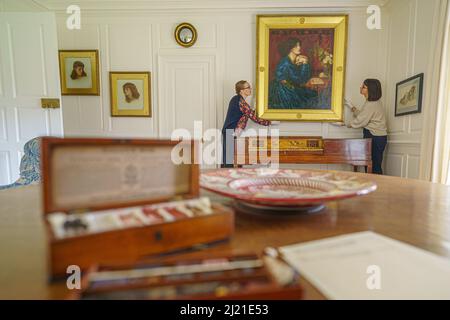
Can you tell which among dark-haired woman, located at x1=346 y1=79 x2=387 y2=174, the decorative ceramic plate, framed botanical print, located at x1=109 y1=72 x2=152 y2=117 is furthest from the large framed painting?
the decorative ceramic plate

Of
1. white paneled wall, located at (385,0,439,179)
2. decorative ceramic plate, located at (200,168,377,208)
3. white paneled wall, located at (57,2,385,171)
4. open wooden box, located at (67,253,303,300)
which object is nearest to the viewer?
open wooden box, located at (67,253,303,300)

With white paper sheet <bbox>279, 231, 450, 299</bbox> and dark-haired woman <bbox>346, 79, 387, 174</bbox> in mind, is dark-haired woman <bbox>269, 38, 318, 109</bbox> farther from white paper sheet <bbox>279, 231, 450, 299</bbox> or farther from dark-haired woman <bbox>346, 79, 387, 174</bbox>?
white paper sheet <bbox>279, 231, 450, 299</bbox>

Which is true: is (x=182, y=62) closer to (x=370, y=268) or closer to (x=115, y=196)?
(x=115, y=196)

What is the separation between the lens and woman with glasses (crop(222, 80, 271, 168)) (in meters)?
3.47

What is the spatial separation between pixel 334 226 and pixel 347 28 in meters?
3.80

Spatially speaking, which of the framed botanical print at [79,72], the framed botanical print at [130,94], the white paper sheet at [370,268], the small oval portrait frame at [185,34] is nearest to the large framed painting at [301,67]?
the small oval portrait frame at [185,34]

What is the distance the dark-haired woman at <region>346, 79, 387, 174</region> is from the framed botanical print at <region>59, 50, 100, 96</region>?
3.74 metres

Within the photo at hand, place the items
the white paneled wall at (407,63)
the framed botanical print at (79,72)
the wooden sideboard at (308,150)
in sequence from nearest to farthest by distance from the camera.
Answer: the white paneled wall at (407,63) < the wooden sideboard at (308,150) < the framed botanical print at (79,72)

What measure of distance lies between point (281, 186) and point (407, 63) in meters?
3.24

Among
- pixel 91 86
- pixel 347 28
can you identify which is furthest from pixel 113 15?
pixel 347 28

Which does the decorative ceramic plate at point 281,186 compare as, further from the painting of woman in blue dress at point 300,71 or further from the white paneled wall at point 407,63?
the painting of woman in blue dress at point 300,71

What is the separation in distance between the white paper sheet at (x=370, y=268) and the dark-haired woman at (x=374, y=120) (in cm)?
327

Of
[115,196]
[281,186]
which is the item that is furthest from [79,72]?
[115,196]

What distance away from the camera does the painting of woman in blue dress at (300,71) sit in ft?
11.6
